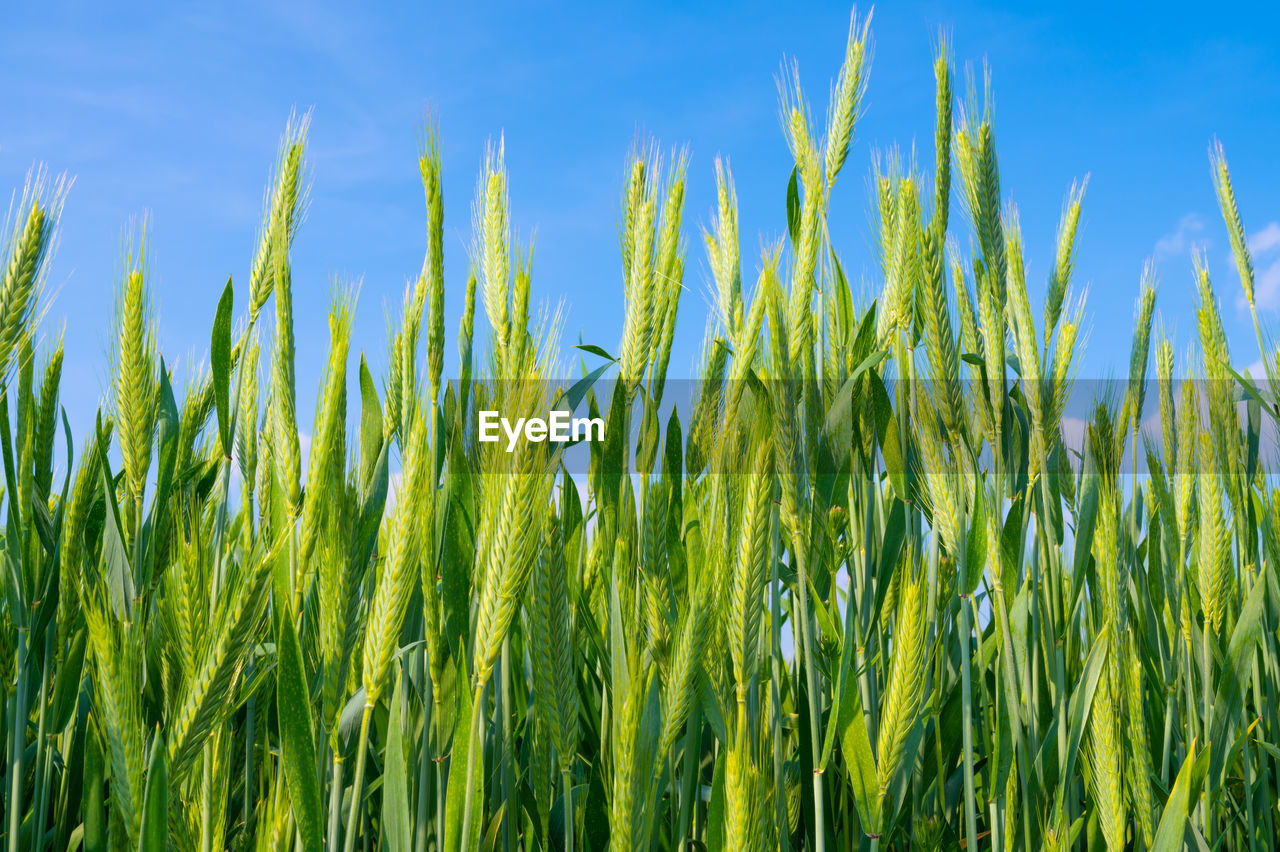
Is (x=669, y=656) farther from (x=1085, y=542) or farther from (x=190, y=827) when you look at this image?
(x=1085, y=542)

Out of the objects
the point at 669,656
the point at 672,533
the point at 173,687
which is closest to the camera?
the point at 173,687

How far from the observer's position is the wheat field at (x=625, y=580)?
111 cm

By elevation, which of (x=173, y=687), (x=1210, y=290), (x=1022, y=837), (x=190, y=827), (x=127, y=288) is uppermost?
(x=1210, y=290)

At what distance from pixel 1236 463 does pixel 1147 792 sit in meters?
0.99

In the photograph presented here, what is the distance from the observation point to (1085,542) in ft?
5.47

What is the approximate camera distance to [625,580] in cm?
128

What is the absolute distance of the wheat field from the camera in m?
1.11

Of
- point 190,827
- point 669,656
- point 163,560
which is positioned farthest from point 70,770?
point 669,656

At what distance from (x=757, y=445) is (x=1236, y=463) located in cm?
154

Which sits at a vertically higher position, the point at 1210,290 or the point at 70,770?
the point at 1210,290

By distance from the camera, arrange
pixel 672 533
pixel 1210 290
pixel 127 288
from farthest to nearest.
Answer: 1. pixel 1210 290
2. pixel 127 288
3. pixel 672 533

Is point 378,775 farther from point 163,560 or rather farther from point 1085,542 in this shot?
point 1085,542

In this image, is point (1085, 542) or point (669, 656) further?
point (1085, 542)

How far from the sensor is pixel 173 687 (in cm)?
122
